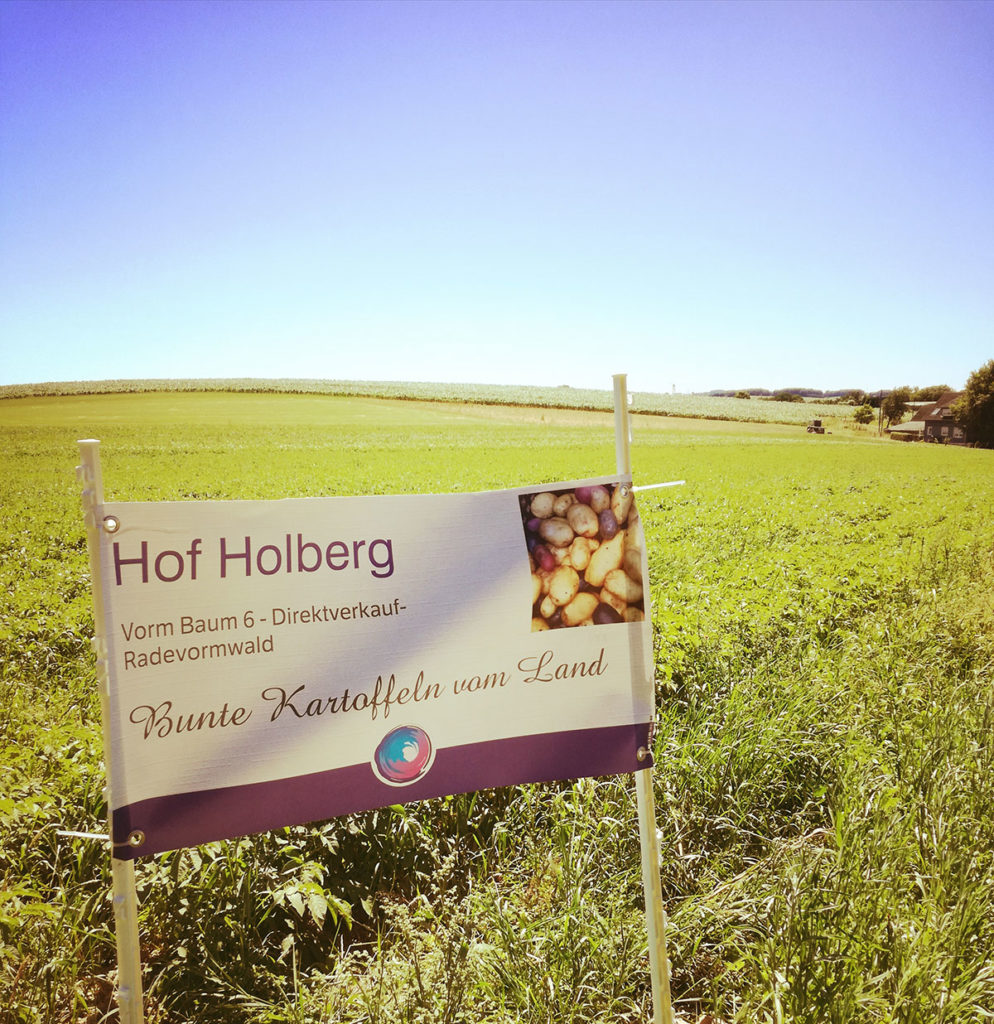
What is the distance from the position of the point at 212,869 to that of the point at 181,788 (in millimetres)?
1223

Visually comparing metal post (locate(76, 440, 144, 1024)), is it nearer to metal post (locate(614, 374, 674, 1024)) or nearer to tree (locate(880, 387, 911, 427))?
metal post (locate(614, 374, 674, 1024))

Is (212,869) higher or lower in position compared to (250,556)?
lower

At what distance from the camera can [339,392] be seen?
63.2 metres

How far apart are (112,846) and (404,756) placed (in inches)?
30.4

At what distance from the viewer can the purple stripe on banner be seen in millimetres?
1678

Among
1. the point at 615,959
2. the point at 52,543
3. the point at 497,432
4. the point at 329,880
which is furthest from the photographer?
the point at 497,432

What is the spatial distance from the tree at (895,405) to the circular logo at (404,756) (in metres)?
113

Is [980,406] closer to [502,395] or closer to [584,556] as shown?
[502,395]

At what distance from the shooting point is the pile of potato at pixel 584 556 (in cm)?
201

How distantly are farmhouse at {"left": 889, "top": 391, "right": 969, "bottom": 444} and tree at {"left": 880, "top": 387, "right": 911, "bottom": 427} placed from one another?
7855 millimetres

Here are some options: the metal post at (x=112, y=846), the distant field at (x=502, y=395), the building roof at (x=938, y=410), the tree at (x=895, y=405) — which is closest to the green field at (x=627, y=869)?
the metal post at (x=112, y=846)

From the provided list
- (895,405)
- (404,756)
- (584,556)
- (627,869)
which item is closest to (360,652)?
(404,756)

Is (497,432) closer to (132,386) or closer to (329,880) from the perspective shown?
(132,386)

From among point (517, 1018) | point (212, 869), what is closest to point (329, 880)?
point (212, 869)
